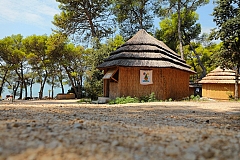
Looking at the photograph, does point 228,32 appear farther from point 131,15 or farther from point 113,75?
point 131,15

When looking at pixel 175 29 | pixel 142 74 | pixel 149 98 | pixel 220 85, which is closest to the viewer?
pixel 149 98

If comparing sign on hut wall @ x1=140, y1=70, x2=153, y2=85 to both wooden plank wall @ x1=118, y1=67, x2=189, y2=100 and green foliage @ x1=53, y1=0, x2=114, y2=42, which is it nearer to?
wooden plank wall @ x1=118, y1=67, x2=189, y2=100

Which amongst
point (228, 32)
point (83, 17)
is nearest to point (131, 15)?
Answer: point (83, 17)

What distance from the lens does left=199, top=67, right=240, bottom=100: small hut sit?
56.1ft

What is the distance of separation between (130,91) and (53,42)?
12518 millimetres

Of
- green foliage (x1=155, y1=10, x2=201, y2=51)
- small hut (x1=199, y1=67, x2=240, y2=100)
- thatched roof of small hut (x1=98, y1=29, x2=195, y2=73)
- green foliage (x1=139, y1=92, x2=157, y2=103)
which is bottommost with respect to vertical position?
green foliage (x1=139, y1=92, x2=157, y2=103)

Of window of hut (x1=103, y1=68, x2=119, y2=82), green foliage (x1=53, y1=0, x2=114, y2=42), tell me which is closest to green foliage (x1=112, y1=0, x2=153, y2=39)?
green foliage (x1=53, y1=0, x2=114, y2=42)

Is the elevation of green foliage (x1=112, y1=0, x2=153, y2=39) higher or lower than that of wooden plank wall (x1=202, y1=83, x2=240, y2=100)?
higher

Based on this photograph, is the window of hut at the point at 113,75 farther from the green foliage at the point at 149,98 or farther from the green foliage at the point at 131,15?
the green foliage at the point at 131,15

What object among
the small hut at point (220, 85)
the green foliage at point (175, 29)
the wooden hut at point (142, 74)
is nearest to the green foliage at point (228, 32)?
the wooden hut at point (142, 74)

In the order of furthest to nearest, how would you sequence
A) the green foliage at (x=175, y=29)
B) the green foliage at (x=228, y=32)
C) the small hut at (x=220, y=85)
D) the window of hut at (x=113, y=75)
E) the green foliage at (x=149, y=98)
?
1. the green foliage at (x=175, y=29)
2. the small hut at (x=220, y=85)
3. the window of hut at (x=113, y=75)
4. the green foliage at (x=149, y=98)
5. the green foliage at (x=228, y=32)

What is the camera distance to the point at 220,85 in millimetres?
17578

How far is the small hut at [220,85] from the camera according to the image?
17094 millimetres

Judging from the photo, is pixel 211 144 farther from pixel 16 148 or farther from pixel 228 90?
pixel 228 90
